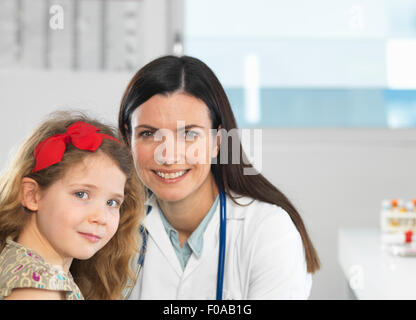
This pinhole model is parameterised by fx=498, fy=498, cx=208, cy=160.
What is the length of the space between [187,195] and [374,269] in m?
0.44

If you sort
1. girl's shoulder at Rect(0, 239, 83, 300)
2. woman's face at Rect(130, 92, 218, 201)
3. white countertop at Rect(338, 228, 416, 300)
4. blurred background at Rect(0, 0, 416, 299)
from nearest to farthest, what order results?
girl's shoulder at Rect(0, 239, 83, 300) < woman's face at Rect(130, 92, 218, 201) < white countertop at Rect(338, 228, 416, 300) < blurred background at Rect(0, 0, 416, 299)

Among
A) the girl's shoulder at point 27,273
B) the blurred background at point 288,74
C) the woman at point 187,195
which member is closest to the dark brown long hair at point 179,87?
the woman at point 187,195

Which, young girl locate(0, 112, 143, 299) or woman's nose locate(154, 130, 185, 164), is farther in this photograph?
woman's nose locate(154, 130, 185, 164)

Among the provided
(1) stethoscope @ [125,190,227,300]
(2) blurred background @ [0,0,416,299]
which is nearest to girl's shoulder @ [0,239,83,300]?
(1) stethoscope @ [125,190,227,300]

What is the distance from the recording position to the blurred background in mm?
1641

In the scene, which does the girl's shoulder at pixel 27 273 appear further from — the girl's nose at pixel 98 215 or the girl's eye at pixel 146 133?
the girl's eye at pixel 146 133

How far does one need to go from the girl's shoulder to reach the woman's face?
0.20 meters

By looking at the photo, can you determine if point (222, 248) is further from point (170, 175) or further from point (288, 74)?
point (288, 74)

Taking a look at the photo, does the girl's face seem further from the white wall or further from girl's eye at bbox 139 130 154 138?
the white wall

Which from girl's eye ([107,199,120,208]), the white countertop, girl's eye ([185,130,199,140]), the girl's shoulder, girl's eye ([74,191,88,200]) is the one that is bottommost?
the white countertop

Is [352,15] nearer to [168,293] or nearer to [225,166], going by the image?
[225,166]

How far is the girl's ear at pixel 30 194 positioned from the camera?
572mm

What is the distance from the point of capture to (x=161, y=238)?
76cm

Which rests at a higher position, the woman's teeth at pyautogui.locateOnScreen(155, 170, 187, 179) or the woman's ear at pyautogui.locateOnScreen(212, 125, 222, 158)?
the woman's ear at pyautogui.locateOnScreen(212, 125, 222, 158)
